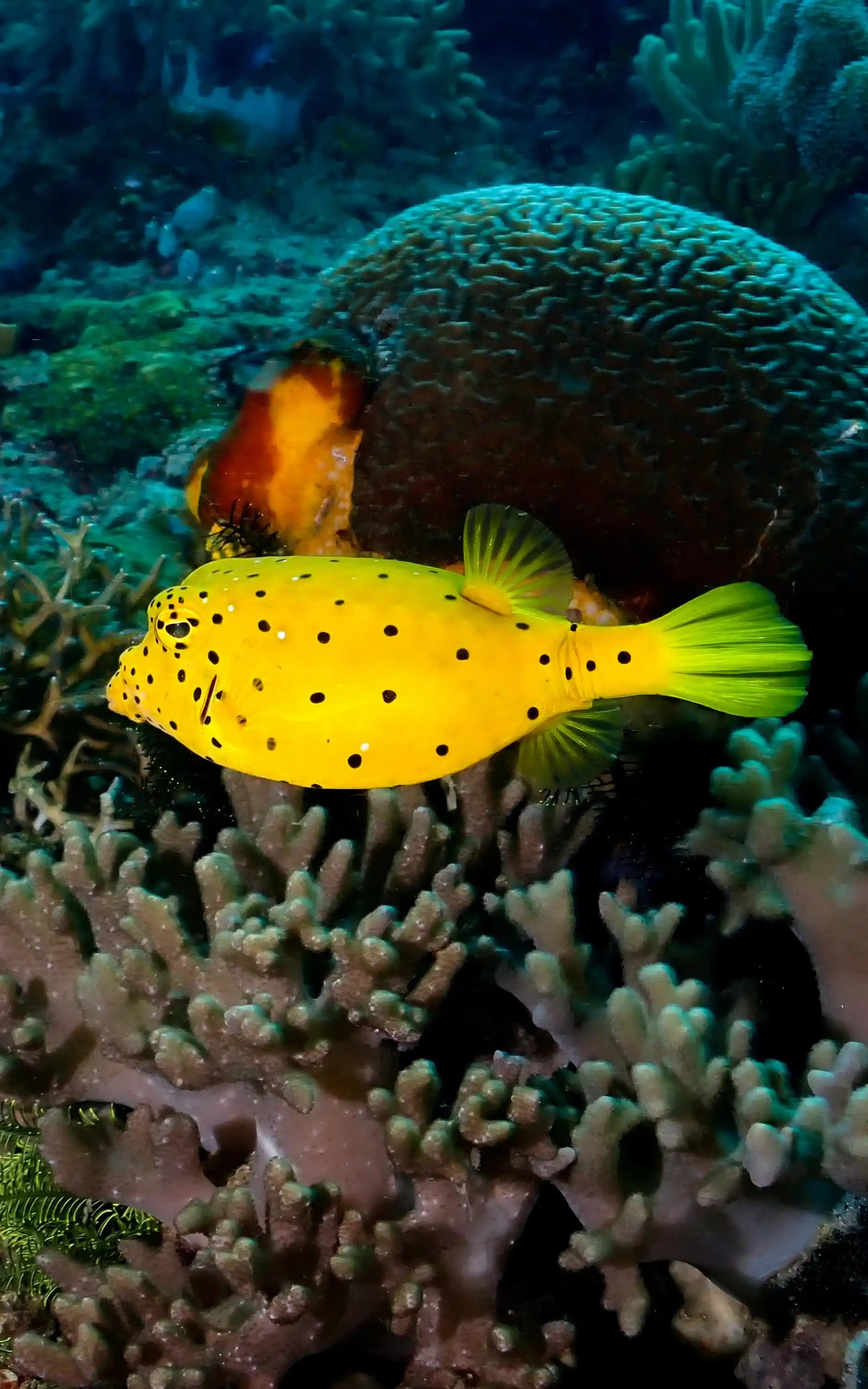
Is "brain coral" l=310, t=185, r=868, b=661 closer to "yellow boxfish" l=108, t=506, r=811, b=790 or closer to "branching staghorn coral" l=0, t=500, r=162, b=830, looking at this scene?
"branching staghorn coral" l=0, t=500, r=162, b=830

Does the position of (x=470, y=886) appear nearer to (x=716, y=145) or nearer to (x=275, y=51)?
(x=716, y=145)

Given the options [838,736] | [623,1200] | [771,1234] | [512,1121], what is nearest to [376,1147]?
[512,1121]

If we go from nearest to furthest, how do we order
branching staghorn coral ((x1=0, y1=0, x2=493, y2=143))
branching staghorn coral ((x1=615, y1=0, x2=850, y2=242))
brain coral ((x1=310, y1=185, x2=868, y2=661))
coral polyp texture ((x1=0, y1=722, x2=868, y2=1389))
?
coral polyp texture ((x1=0, y1=722, x2=868, y2=1389))
brain coral ((x1=310, y1=185, x2=868, y2=661))
branching staghorn coral ((x1=615, y1=0, x2=850, y2=242))
branching staghorn coral ((x1=0, y1=0, x2=493, y2=143))

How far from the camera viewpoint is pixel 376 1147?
199cm

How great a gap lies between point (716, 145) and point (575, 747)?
8485 millimetres

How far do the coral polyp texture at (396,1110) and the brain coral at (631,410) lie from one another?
1112 mm

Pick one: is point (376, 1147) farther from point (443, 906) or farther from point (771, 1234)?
point (771, 1234)

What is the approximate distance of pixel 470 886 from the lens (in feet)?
7.36

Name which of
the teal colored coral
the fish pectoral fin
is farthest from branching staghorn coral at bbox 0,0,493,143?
the fish pectoral fin

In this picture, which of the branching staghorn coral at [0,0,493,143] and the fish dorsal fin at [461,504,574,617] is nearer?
the fish dorsal fin at [461,504,574,617]

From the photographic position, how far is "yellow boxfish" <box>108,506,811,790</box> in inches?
78.4

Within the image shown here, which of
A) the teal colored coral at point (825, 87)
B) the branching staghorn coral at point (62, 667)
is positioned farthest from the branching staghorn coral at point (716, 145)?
the branching staghorn coral at point (62, 667)

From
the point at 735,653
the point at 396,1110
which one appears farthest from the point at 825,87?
the point at 396,1110

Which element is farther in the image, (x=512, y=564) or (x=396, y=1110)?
(x=512, y=564)
